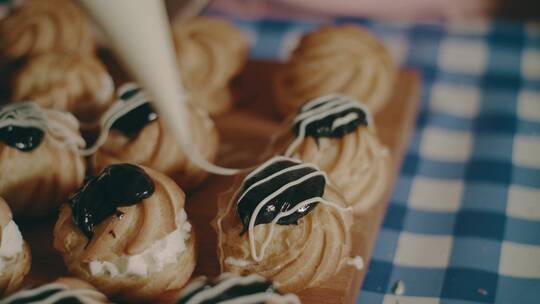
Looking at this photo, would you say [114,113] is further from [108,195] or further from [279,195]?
[279,195]

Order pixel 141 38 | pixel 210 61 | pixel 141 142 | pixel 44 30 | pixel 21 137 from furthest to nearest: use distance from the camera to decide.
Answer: pixel 44 30, pixel 210 61, pixel 141 142, pixel 21 137, pixel 141 38

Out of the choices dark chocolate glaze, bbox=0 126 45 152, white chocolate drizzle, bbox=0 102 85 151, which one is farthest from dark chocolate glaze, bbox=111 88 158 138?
dark chocolate glaze, bbox=0 126 45 152

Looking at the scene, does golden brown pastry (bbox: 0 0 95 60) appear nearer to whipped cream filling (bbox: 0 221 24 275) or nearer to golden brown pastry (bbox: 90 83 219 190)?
golden brown pastry (bbox: 90 83 219 190)

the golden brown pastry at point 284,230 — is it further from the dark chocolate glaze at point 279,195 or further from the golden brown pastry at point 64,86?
the golden brown pastry at point 64,86

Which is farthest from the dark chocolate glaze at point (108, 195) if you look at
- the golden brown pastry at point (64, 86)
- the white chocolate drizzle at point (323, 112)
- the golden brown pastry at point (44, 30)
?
the golden brown pastry at point (44, 30)

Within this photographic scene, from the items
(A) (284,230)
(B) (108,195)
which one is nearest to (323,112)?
(A) (284,230)

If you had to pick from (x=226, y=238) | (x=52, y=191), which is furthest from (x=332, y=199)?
(x=52, y=191)

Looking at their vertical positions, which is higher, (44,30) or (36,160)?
(44,30)
